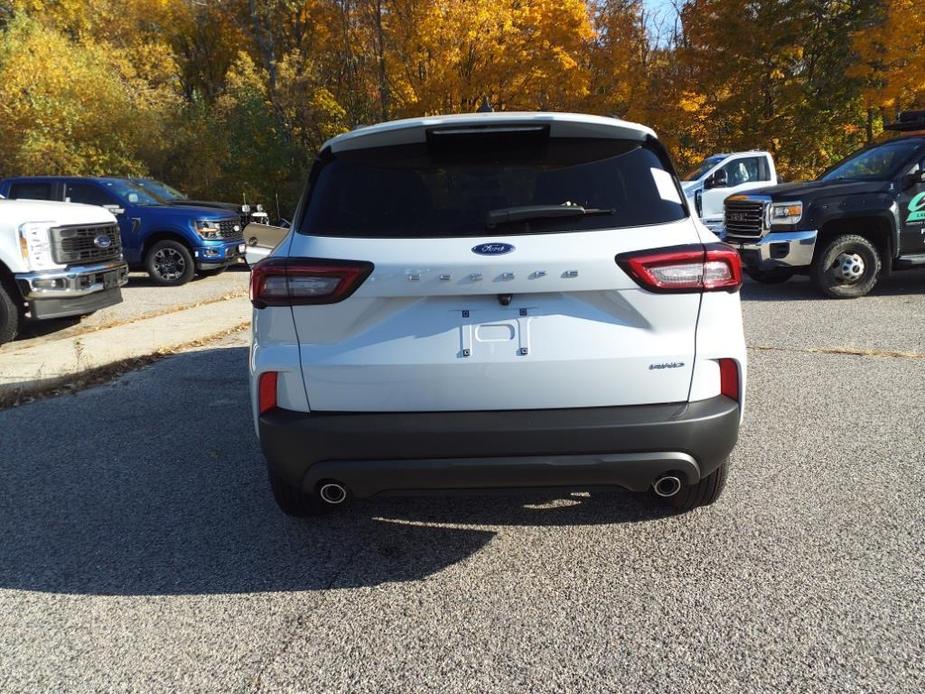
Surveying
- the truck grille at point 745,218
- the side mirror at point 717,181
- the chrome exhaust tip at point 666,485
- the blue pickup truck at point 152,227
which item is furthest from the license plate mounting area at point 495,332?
the side mirror at point 717,181

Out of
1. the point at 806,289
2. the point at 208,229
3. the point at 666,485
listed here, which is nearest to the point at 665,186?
the point at 666,485

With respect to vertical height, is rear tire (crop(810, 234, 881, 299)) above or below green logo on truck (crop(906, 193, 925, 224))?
below

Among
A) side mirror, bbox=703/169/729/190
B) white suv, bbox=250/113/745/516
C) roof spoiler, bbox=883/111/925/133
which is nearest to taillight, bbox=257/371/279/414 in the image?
white suv, bbox=250/113/745/516

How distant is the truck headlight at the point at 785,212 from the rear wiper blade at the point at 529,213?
7.50 metres

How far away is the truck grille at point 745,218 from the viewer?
949 cm

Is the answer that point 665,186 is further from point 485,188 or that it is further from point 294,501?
point 294,501

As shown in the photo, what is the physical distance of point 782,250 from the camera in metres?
9.20

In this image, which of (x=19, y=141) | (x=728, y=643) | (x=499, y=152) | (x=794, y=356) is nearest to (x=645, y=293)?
(x=499, y=152)

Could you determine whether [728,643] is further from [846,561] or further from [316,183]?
[316,183]

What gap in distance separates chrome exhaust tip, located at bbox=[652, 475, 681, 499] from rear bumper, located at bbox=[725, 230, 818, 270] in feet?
24.3

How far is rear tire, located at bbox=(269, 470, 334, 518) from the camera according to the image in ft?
10.5

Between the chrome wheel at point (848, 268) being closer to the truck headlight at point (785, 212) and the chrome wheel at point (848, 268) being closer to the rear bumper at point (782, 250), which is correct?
the rear bumper at point (782, 250)

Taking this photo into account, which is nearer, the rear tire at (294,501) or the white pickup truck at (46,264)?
the rear tire at (294,501)

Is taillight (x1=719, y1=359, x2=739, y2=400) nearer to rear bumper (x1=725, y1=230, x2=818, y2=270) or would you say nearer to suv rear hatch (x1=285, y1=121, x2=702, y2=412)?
suv rear hatch (x1=285, y1=121, x2=702, y2=412)
